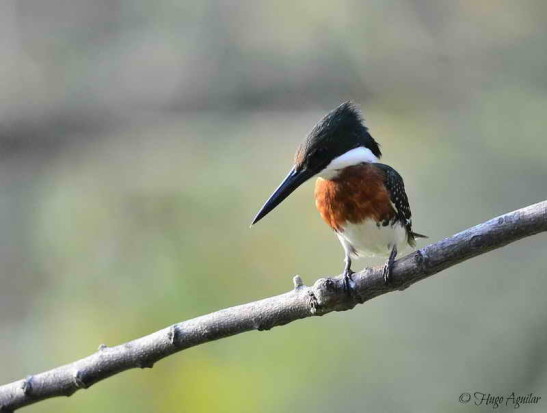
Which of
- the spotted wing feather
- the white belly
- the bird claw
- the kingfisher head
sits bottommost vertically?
the bird claw

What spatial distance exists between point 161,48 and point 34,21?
2.63 ft

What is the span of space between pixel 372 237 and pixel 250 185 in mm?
2311

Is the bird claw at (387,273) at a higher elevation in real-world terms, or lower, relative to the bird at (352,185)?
lower

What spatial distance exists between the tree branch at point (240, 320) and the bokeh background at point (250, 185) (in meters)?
1.98

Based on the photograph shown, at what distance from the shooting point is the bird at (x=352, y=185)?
174 centimetres

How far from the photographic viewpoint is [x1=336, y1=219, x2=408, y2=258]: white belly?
1.87m

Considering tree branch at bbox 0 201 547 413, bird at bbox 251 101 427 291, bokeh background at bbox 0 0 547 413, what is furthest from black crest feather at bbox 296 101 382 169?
bokeh background at bbox 0 0 547 413

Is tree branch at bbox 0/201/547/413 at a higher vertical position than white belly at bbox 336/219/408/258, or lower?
lower

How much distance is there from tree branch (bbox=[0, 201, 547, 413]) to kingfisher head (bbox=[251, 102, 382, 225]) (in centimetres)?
30

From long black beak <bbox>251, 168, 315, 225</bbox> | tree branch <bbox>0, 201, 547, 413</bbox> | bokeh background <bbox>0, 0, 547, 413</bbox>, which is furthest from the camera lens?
bokeh background <bbox>0, 0, 547, 413</bbox>

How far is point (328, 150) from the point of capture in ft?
5.74

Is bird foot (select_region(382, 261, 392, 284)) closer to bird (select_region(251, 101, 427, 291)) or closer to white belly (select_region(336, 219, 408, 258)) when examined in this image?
bird (select_region(251, 101, 427, 291))

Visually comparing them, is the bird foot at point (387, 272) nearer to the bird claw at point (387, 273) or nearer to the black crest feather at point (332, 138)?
the bird claw at point (387, 273)

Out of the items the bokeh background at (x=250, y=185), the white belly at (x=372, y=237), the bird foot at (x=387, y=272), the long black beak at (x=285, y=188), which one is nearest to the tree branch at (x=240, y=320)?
the bird foot at (x=387, y=272)
